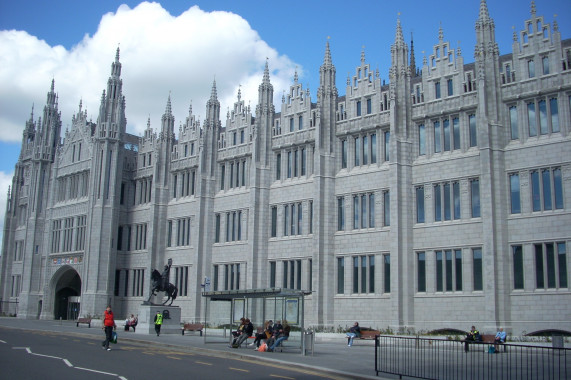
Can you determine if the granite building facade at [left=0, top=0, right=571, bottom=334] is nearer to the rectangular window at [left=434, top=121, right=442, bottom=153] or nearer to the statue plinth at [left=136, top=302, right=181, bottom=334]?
the rectangular window at [left=434, top=121, right=442, bottom=153]

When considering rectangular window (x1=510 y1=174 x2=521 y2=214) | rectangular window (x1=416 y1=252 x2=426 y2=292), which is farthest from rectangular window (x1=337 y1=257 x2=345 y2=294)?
rectangular window (x1=510 y1=174 x2=521 y2=214)

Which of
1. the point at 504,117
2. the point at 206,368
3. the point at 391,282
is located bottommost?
the point at 206,368

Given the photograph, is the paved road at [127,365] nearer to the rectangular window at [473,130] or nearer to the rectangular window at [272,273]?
the rectangular window at [272,273]

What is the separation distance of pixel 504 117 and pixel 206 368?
82.8 ft

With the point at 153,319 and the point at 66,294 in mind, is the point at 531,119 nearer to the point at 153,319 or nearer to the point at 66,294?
the point at 153,319

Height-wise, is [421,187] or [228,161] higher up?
[228,161]

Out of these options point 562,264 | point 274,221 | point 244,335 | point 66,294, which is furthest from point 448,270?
point 66,294

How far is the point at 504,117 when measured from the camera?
36.5 m

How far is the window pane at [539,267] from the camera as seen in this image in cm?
3350

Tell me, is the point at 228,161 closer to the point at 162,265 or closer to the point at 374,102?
the point at 162,265

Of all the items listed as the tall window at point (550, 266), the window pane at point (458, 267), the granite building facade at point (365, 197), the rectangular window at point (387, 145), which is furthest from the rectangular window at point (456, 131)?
the tall window at point (550, 266)

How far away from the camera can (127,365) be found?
20344 mm

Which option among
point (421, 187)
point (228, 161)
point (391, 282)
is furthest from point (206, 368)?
point (228, 161)

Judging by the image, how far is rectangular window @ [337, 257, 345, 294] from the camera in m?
42.7
